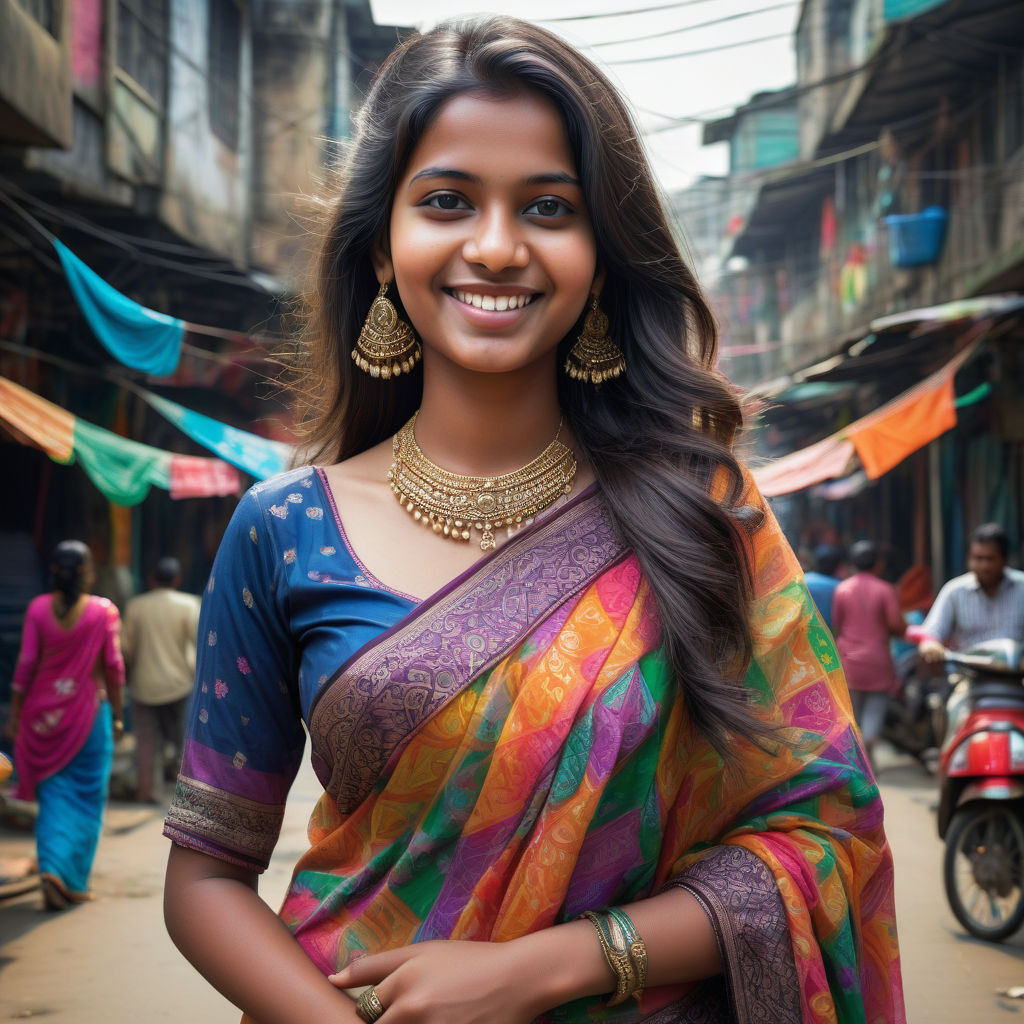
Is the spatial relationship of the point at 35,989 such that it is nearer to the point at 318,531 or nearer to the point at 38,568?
the point at 318,531

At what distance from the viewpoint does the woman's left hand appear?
4.32 feet

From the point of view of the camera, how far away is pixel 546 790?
1.45 meters

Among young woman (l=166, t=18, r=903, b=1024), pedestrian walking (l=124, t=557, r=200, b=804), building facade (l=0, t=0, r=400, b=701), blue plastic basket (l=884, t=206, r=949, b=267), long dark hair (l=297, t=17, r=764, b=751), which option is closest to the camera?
young woman (l=166, t=18, r=903, b=1024)

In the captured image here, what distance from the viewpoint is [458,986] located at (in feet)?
4.36

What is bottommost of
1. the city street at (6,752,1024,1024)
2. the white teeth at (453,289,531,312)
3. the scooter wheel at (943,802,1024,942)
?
the city street at (6,752,1024,1024)

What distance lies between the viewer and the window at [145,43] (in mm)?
10727

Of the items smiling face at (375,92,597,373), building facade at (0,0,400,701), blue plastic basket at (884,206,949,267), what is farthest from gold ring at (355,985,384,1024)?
blue plastic basket at (884,206,949,267)

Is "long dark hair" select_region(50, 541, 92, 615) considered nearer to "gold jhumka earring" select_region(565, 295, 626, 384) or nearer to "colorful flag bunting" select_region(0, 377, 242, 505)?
"colorful flag bunting" select_region(0, 377, 242, 505)

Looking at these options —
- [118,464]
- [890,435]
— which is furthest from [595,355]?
[890,435]

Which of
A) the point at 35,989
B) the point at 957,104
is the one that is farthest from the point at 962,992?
the point at 957,104

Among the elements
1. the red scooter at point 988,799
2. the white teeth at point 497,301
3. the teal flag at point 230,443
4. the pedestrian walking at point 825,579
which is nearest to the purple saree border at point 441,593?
the white teeth at point 497,301

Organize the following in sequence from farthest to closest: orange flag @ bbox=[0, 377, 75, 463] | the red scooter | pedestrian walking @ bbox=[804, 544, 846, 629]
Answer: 1. pedestrian walking @ bbox=[804, 544, 846, 629]
2. orange flag @ bbox=[0, 377, 75, 463]
3. the red scooter

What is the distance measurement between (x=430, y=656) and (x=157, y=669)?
265 inches

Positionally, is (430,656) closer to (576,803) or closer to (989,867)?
(576,803)
